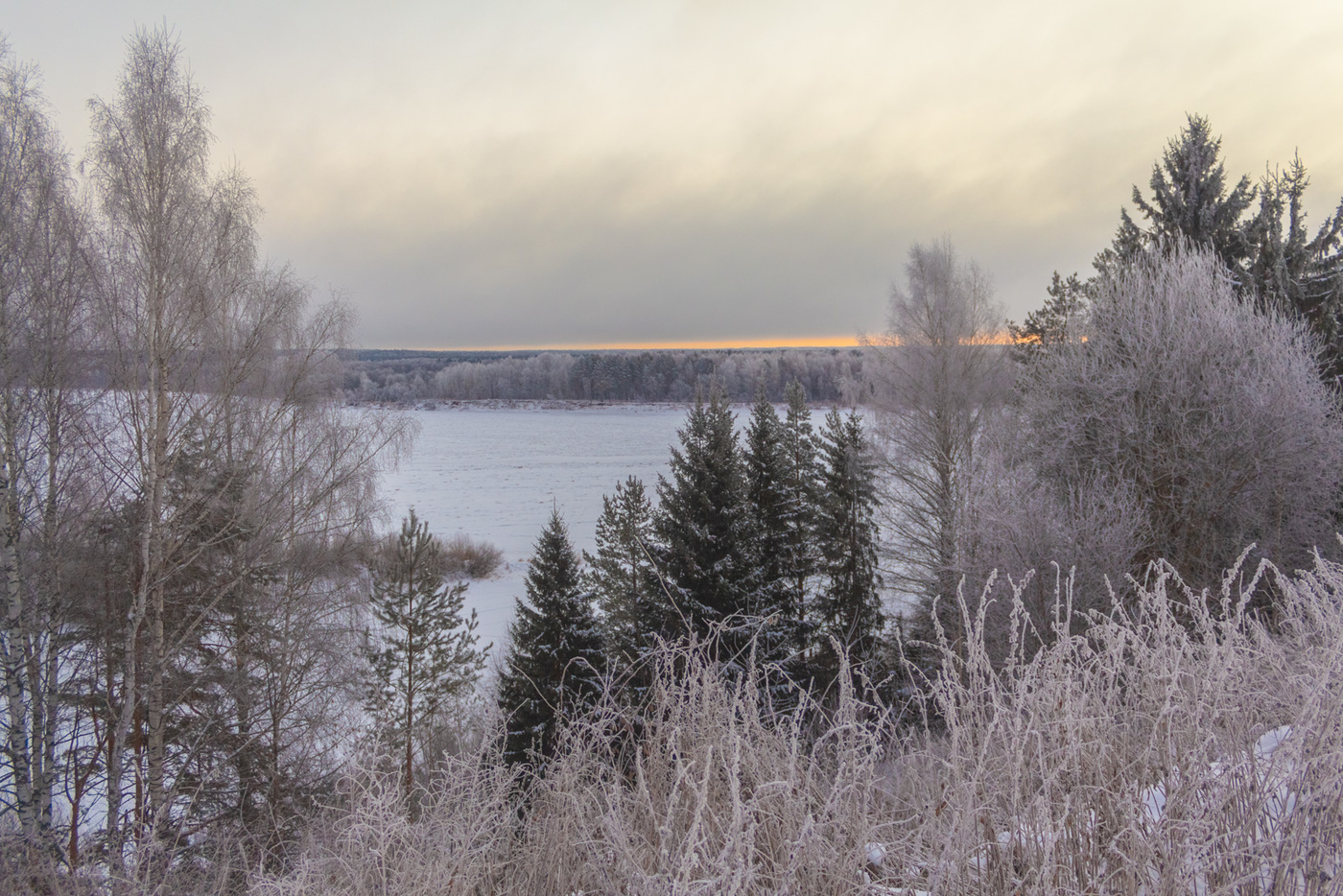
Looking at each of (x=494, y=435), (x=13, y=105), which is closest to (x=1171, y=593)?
(x=13, y=105)

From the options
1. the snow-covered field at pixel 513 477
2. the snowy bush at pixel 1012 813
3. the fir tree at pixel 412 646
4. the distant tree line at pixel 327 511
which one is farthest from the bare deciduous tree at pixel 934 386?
the snowy bush at pixel 1012 813

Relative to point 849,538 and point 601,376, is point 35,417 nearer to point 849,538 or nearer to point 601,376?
point 849,538

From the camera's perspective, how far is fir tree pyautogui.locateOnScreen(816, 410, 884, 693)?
1906 centimetres

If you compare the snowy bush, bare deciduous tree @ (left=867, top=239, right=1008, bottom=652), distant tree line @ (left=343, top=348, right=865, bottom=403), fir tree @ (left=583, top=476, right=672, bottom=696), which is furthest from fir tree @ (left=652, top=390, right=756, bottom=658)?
distant tree line @ (left=343, top=348, right=865, bottom=403)

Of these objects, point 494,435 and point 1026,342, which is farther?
point 494,435

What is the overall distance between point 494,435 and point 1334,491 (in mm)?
57334

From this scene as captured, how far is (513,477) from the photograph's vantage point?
41781 millimetres

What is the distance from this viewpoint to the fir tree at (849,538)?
62.5 feet

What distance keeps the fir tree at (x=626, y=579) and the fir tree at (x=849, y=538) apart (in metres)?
5.53

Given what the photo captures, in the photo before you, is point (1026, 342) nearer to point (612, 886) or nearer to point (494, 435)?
point (612, 886)

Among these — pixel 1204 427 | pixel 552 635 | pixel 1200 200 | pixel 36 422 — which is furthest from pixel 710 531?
pixel 1200 200

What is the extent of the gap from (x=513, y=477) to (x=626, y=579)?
25.1 meters

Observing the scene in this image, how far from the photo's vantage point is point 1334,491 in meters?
12.8

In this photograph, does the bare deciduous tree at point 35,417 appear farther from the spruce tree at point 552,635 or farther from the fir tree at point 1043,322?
the fir tree at point 1043,322
